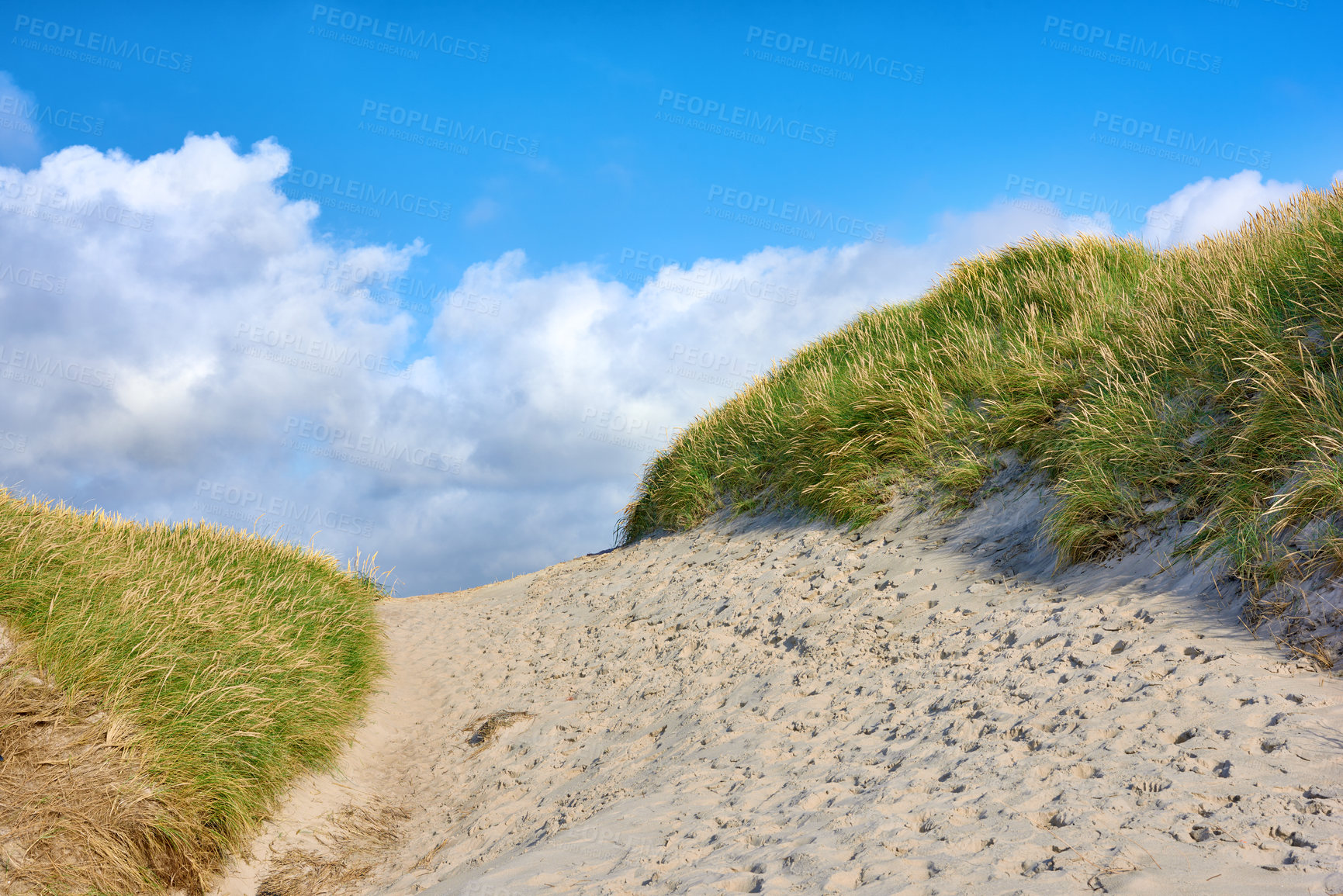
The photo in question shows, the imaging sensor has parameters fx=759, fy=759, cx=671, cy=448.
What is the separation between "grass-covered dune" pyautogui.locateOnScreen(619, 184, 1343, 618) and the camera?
17.1ft

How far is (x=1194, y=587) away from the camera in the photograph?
4.99m

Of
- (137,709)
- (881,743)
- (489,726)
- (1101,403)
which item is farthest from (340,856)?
(1101,403)

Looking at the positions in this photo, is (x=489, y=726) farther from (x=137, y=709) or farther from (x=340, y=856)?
(x=137, y=709)

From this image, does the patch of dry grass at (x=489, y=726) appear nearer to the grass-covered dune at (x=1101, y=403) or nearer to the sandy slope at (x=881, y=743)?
the sandy slope at (x=881, y=743)

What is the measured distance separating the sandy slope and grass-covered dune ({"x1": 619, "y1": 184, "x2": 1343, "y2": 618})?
1.71 ft

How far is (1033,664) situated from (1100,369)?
356 centimetres

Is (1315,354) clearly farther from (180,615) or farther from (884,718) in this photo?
(180,615)

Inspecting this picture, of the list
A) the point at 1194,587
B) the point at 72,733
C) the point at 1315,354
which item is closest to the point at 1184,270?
the point at 1315,354

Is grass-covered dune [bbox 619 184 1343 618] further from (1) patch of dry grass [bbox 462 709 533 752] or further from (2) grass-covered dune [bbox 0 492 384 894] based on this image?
(2) grass-covered dune [bbox 0 492 384 894]

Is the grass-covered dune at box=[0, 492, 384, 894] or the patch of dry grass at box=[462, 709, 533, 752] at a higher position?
the grass-covered dune at box=[0, 492, 384, 894]

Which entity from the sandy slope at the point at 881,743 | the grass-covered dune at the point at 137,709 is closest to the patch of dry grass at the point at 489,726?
the sandy slope at the point at 881,743

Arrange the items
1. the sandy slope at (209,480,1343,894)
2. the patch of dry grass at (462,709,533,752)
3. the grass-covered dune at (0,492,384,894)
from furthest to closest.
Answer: the patch of dry grass at (462,709,533,752) → the grass-covered dune at (0,492,384,894) → the sandy slope at (209,480,1343,894)

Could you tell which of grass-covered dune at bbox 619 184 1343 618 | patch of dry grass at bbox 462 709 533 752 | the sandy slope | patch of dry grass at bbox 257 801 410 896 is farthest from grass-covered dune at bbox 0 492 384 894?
grass-covered dune at bbox 619 184 1343 618

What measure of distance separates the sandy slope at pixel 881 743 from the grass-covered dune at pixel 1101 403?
520 millimetres
